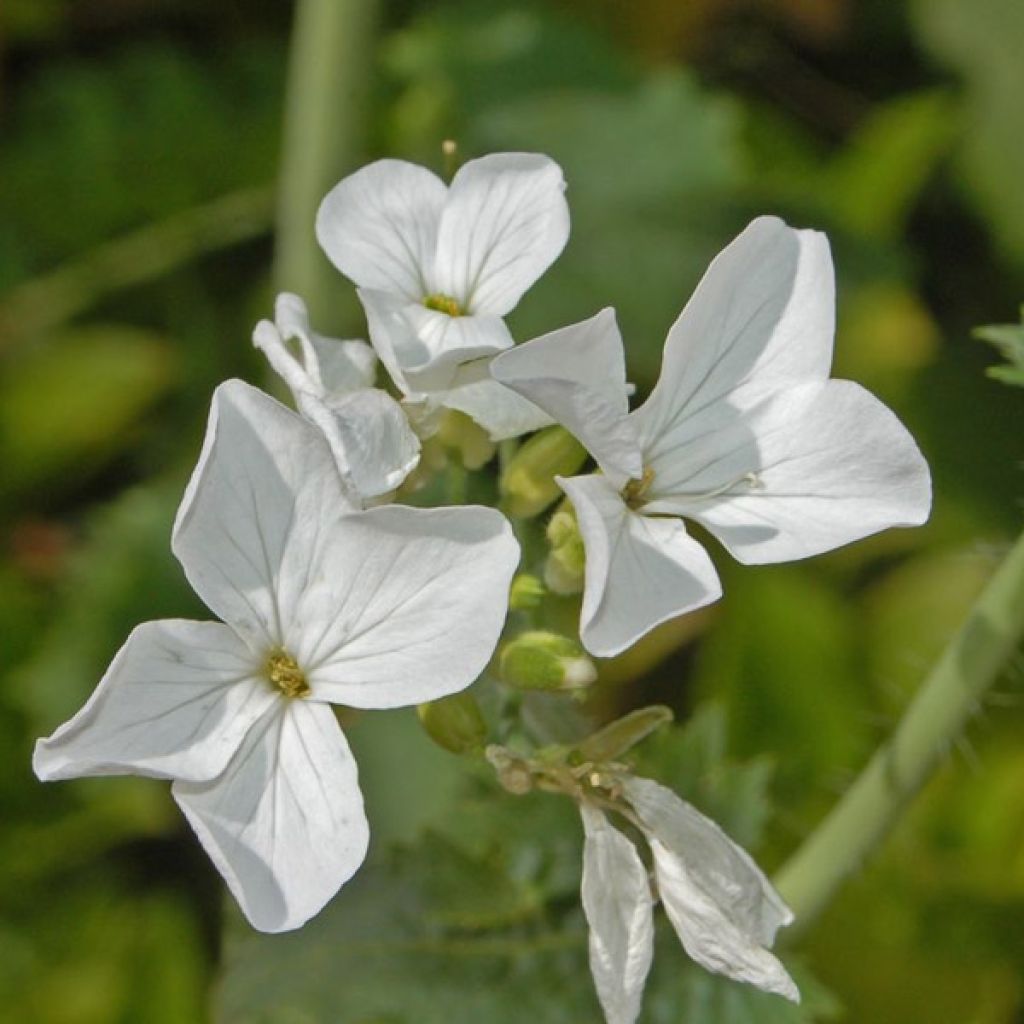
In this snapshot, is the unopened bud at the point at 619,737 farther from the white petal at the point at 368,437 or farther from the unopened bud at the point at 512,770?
the white petal at the point at 368,437

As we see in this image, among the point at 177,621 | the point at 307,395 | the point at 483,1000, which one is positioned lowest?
the point at 483,1000

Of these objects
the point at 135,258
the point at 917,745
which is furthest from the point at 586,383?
the point at 135,258

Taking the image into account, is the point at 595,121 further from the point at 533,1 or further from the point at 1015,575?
the point at 1015,575

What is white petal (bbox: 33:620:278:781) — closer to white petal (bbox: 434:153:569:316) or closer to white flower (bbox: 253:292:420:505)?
white flower (bbox: 253:292:420:505)

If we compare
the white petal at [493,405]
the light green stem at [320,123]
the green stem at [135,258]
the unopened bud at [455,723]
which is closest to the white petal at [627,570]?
the white petal at [493,405]

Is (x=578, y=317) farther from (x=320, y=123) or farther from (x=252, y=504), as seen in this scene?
(x=252, y=504)

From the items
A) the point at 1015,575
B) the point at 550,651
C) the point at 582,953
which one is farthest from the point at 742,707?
the point at 550,651
